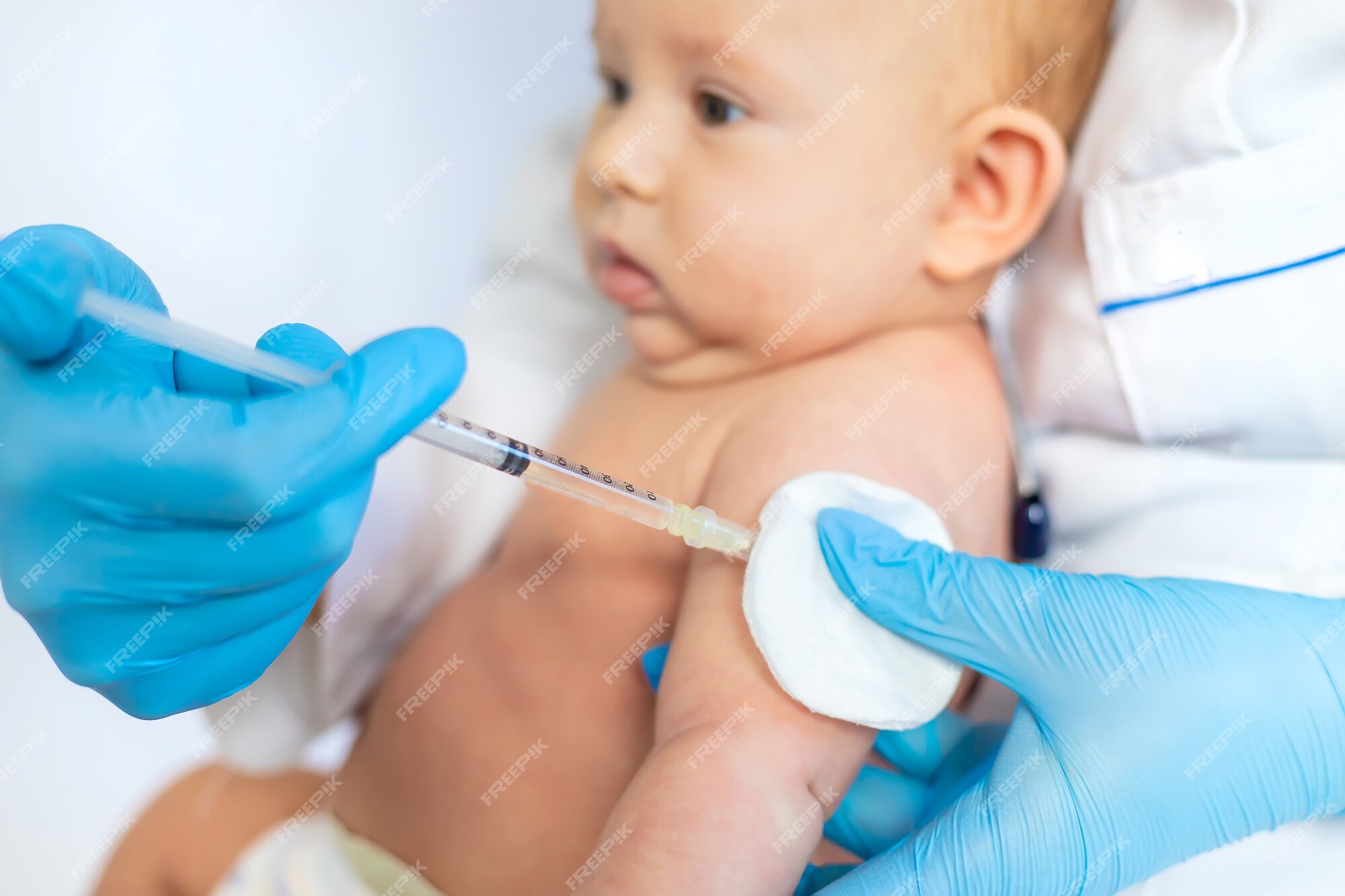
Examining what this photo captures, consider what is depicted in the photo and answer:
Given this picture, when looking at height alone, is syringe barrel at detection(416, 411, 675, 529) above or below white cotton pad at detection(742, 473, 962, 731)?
above

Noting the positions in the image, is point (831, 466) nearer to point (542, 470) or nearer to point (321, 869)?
point (542, 470)

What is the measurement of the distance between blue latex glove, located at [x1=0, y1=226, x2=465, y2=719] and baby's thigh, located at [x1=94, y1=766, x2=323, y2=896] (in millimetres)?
454

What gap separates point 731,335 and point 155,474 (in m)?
0.61

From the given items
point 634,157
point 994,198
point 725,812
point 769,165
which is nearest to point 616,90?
point 634,157

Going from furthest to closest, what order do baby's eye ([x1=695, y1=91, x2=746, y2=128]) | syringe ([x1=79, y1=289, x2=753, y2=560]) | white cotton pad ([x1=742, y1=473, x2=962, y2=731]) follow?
baby's eye ([x1=695, y1=91, x2=746, y2=128]), white cotton pad ([x1=742, y1=473, x2=962, y2=731]), syringe ([x1=79, y1=289, x2=753, y2=560])

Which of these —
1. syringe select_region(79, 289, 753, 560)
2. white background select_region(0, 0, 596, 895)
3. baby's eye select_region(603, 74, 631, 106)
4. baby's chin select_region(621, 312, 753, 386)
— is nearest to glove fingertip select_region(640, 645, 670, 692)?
syringe select_region(79, 289, 753, 560)

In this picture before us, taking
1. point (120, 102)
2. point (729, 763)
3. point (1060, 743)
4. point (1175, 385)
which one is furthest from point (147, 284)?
point (1175, 385)

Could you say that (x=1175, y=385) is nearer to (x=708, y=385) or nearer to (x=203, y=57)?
(x=708, y=385)

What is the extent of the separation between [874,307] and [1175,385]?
333 mm

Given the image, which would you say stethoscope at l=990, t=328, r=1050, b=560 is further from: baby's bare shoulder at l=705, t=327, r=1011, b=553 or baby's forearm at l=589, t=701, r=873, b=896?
baby's forearm at l=589, t=701, r=873, b=896

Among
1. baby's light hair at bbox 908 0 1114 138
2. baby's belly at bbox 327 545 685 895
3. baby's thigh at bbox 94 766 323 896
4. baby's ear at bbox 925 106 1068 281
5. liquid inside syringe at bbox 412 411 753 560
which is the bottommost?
baby's thigh at bbox 94 766 323 896

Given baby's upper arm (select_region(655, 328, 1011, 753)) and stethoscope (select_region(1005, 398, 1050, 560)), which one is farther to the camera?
stethoscope (select_region(1005, 398, 1050, 560))

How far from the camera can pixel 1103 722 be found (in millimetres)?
880

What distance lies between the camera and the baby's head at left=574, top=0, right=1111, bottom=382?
1033 millimetres
